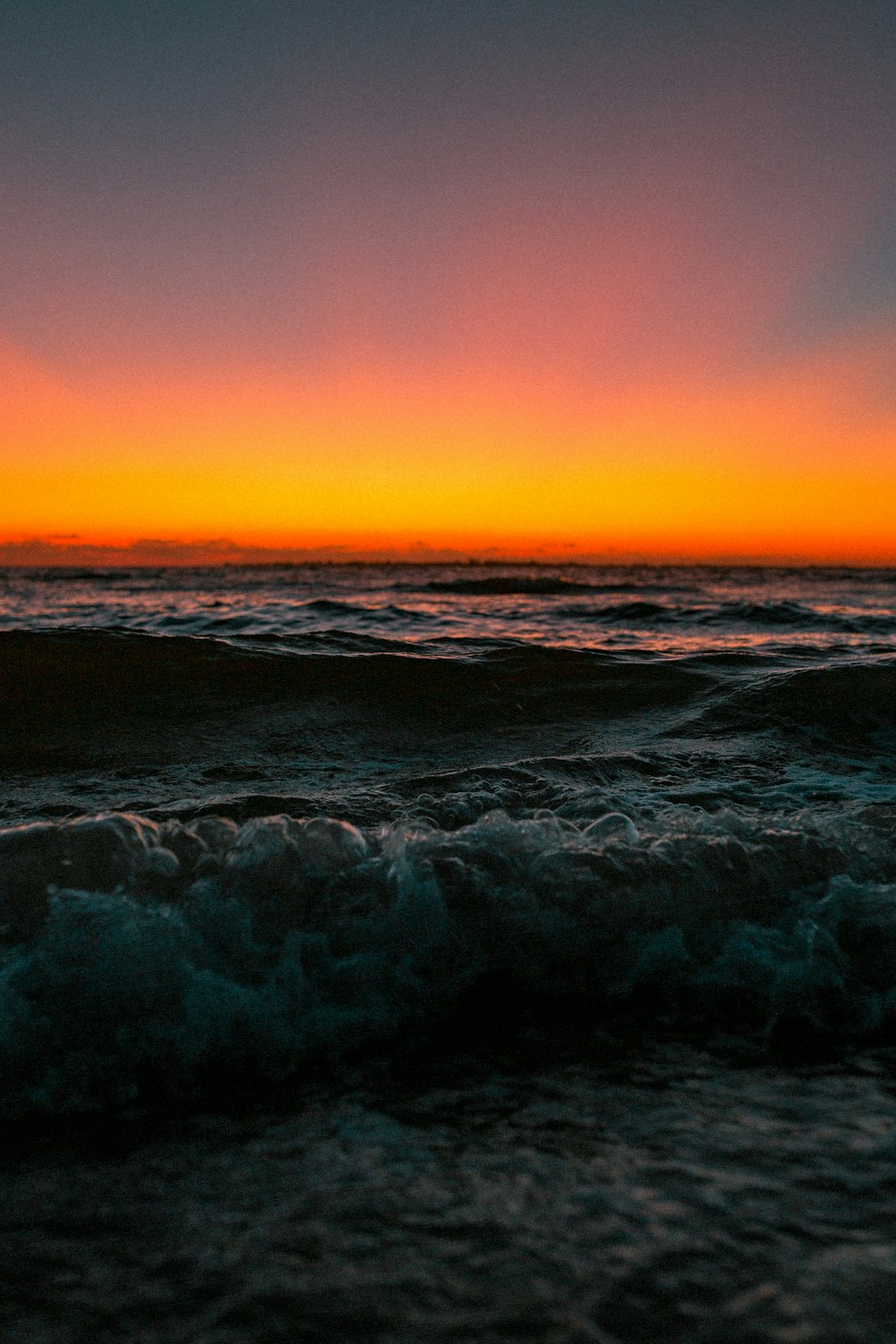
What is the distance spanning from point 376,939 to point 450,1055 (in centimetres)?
41

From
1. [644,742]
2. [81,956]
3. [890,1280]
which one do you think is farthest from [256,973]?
[644,742]

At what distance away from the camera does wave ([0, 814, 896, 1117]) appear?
1918 millimetres

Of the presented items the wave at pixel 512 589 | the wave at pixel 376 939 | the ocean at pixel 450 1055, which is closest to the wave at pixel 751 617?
the ocean at pixel 450 1055

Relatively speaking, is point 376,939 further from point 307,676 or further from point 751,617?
point 751,617

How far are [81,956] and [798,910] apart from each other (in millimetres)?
1985

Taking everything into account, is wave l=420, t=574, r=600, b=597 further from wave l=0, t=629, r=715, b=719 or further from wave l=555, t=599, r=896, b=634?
wave l=0, t=629, r=715, b=719

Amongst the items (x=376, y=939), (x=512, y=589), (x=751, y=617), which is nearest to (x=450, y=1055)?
(x=376, y=939)

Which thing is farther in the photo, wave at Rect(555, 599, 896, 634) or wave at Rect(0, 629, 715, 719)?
wave at Rect(555, 599, 896, 634)

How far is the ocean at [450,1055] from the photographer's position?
4.16 feet

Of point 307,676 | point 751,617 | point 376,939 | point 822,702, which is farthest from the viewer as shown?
point 751,617

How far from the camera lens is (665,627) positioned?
13.4 metres

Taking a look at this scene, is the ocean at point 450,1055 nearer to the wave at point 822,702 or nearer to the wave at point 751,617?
the wave at point 822,702

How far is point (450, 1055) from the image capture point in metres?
1.94

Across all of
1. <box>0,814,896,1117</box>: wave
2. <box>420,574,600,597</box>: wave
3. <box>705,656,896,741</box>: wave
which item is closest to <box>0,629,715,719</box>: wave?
<box>705,656,896,741</box>: wave
